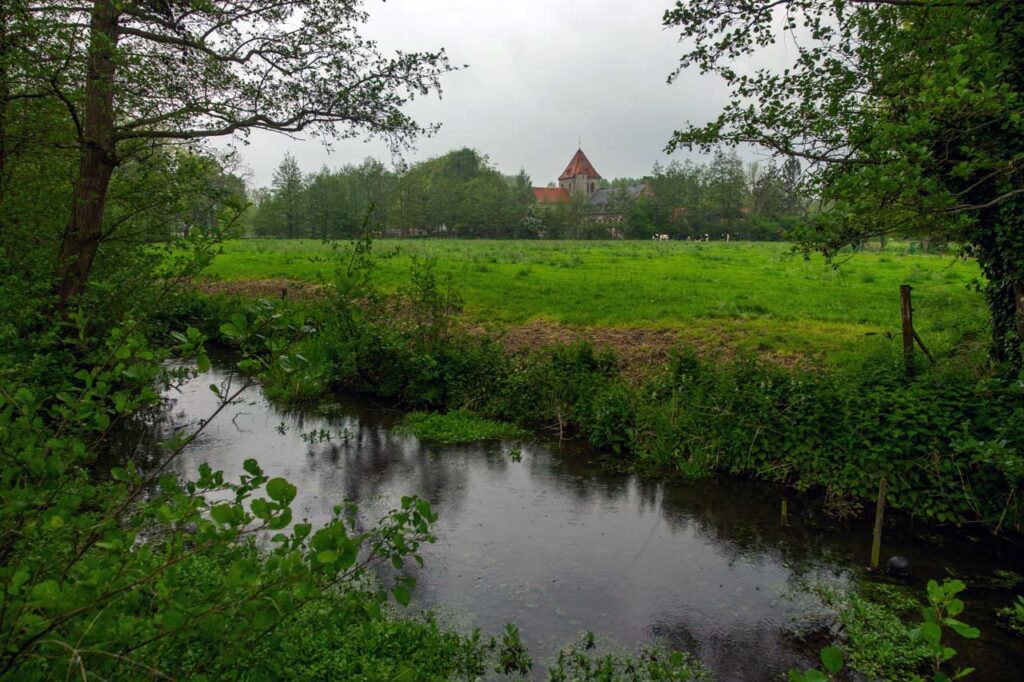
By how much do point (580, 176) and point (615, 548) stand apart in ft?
410

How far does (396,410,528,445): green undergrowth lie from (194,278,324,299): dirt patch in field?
32.0ft

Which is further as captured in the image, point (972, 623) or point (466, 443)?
point (466, 443)

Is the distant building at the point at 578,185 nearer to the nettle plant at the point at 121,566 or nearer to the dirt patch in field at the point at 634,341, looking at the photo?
the dirt patch in field at the point at 634,341

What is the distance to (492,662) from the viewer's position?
16.8 ft

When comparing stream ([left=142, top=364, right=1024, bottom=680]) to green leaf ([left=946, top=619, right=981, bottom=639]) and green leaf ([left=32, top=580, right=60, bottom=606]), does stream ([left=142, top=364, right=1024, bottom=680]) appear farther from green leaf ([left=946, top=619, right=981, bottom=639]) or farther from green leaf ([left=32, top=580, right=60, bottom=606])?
green leaf ([left=32, top=580, right=60, bottom=606])

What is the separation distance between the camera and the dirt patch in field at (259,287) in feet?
67.6

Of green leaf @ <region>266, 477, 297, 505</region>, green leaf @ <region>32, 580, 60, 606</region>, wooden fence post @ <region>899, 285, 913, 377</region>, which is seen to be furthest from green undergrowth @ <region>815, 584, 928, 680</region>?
green leaf @ <region>32, 580, 60, 606</region>

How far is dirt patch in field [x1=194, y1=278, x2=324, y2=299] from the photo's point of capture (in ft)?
67.6

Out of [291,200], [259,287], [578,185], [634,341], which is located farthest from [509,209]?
[634,341]

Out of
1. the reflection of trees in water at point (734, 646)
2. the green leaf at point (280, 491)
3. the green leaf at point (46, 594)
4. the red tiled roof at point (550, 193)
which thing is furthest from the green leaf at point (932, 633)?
the red tiled roof at point (550, 193)

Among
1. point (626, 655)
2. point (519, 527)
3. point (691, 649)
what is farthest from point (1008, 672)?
point (519, 527)

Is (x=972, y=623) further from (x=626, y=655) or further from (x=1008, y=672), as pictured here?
(x=626, y=655)

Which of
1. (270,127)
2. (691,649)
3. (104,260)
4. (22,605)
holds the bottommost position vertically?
(691,649)

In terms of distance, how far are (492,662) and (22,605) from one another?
12.8 ft
